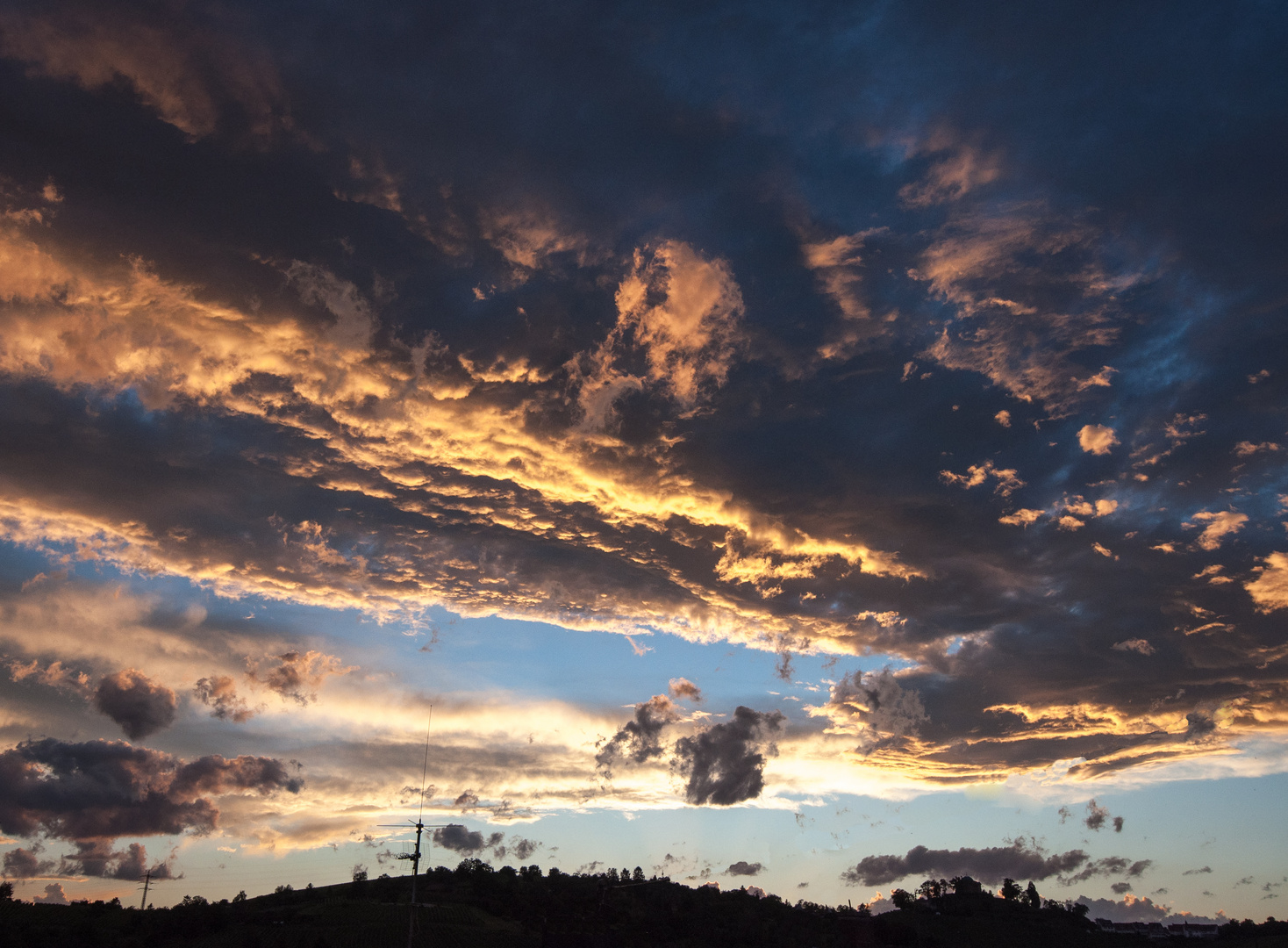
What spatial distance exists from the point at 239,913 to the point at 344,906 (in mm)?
21956

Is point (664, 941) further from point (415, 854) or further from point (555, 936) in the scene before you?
point (415, 854)

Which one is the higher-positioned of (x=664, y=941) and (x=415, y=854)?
(x=415, y=854)

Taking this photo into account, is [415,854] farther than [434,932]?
No

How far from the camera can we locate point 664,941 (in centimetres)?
18675

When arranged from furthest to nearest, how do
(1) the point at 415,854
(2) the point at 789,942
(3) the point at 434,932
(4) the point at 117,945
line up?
(2) the point at 789,942 → (3) the point at 434,932 → (4) the point at 117,945 → (1) the point at 415,854

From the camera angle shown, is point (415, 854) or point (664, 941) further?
point (664, 941)

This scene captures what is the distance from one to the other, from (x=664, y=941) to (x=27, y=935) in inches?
4996

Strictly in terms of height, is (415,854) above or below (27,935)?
above

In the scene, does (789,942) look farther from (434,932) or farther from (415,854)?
(415,854)

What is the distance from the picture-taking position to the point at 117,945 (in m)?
159

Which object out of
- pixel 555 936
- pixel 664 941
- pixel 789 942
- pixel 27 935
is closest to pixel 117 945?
pixel 27 935

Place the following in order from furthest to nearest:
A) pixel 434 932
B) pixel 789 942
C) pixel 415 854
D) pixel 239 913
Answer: pixel 789 942
pixel 239 913
pixel 434 932
pixel 415 854

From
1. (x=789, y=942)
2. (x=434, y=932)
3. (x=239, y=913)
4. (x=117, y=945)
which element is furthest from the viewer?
(x=789, y=942)

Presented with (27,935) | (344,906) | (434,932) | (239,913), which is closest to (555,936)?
(434,932)
